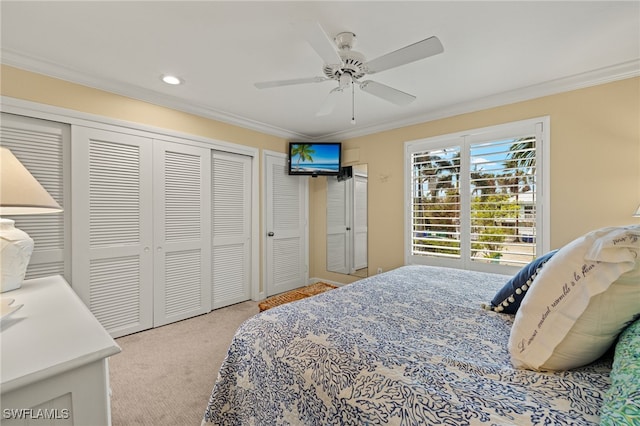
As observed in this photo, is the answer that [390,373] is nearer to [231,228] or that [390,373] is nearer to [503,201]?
[503,201]

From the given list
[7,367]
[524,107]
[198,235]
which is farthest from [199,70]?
[524,107]

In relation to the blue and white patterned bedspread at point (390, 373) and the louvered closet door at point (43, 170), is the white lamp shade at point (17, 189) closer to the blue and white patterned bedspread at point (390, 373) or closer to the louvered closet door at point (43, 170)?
the blue and white patterned bedspread at point (390, 373)

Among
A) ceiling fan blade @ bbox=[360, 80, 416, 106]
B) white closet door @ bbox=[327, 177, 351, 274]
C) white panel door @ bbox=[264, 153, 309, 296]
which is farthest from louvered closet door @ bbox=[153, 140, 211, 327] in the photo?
ceiling fan blade @ bbox=[360, 80, 416, 106]

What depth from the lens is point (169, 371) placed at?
6.91 feet

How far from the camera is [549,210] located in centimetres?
265

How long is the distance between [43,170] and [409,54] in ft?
9.81

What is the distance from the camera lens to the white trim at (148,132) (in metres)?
2.22

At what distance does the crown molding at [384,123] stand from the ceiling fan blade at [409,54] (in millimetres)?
1817

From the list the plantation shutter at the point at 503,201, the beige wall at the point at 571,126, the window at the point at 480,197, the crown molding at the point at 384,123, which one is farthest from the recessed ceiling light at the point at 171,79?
the plantation shutter at the point at 503,201

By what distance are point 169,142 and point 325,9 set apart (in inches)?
87.0

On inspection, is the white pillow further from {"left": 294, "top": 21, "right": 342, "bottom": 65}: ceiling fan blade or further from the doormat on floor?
the doormat on floor

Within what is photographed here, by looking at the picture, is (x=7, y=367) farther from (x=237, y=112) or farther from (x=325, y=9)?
(x=237, y=112)

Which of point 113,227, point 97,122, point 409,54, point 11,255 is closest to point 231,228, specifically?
point 113,227

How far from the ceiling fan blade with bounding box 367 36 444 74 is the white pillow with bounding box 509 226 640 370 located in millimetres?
1170
